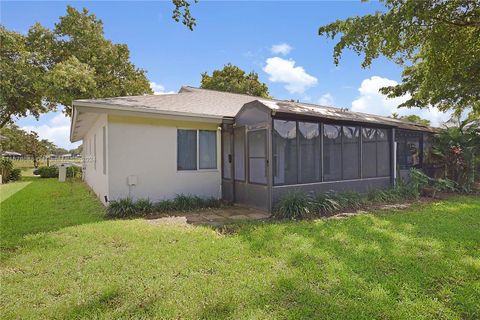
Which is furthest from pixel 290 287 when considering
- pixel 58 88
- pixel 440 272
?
pixel 58 88

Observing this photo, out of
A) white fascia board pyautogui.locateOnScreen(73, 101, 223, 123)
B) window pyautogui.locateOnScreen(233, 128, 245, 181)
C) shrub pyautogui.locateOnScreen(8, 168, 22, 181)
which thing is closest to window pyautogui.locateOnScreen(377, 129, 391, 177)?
window pyautogui.locateOnScreen(233, 128, 245, 181)

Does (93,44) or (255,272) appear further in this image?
(93,44)

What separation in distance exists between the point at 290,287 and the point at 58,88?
1916 centimetres

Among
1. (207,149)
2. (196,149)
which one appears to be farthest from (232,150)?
(196,149)

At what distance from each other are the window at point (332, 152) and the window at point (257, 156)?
7.06 ft

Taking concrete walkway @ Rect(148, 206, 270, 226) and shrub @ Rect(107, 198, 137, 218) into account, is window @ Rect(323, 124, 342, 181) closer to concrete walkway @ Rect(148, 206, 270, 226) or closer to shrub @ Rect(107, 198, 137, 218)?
concrete walkway @ Rect(148, 206, 270, 226)

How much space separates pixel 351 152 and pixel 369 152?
1.00m

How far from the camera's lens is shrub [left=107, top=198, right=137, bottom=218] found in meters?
7.56

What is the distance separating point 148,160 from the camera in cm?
852

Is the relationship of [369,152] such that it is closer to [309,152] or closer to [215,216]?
[309,152]

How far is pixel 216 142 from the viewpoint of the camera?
9562 millimetres

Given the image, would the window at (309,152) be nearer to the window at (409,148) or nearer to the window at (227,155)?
the window at (227,155)

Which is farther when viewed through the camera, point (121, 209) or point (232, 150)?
point (232, 150)

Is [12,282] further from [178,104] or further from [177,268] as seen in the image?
[178,104]
